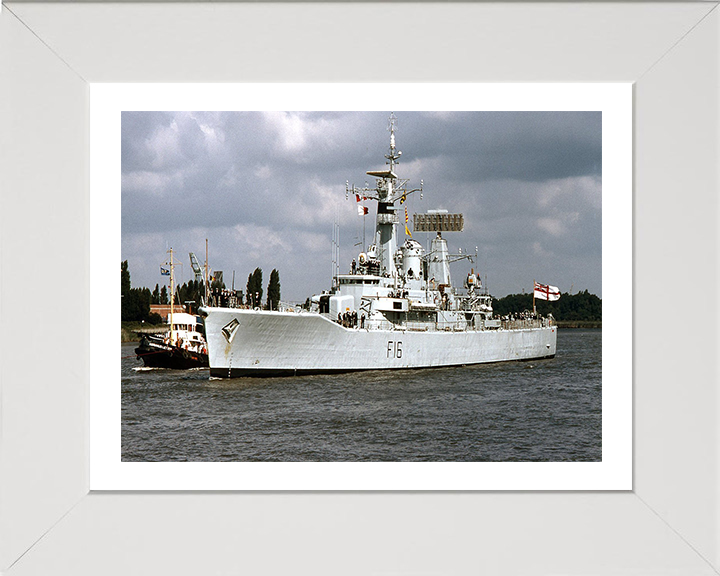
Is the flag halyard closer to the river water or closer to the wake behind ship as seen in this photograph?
the wake behind ship

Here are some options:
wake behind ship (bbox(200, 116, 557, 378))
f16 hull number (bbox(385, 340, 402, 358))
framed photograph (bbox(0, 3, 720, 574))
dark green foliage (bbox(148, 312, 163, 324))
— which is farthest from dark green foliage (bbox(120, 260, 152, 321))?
framed photograph (bbox(0, 3, 720, 574))

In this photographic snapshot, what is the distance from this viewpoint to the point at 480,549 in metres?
3.13

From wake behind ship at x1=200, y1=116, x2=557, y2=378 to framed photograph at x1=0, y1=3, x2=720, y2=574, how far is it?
9421 millimetres

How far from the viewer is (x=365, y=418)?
10742mm

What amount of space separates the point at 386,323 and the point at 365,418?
4.51m

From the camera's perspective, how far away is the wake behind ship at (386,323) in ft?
43.6
